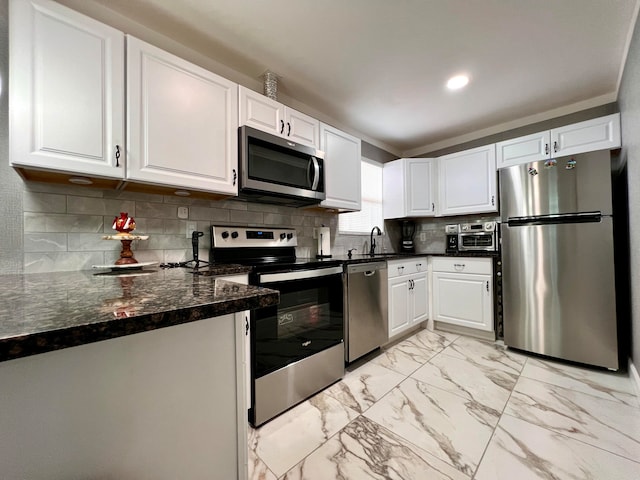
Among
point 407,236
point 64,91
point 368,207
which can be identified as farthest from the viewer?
point 407,236

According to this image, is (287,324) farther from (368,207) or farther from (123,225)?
(368,207)

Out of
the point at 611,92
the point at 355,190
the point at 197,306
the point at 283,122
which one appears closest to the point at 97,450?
the point at 197,306

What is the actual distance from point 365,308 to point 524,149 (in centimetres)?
236

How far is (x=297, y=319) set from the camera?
1779mm

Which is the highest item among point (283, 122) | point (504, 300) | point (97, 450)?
point (283, 122)

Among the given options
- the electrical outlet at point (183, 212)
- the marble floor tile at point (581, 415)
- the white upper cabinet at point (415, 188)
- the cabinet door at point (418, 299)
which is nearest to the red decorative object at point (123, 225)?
the electrical outlet at point (183, 212)

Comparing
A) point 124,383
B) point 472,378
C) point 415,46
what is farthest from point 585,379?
point 124,383

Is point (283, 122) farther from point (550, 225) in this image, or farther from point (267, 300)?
point (550, 225)

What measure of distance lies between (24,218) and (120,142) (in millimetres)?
600

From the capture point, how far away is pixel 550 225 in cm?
232

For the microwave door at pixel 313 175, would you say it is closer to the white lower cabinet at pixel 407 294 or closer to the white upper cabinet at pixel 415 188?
the white lower cabinet at pixel 407 294

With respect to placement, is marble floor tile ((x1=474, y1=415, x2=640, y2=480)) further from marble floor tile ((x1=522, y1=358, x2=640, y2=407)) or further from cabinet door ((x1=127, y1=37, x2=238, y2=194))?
cabinet door ((x1=127, y1=37, x2=238, y2=194))

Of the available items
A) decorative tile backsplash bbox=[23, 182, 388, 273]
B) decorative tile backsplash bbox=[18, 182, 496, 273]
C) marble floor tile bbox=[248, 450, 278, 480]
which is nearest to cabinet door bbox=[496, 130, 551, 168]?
decorative tile backsplash bbox=[18, 182, 496, 273]

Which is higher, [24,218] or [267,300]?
[24,218]
